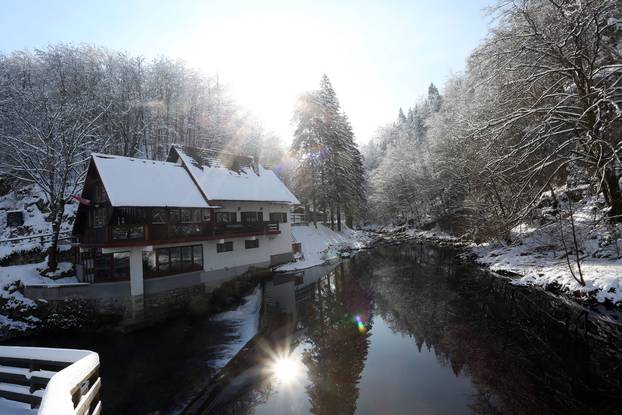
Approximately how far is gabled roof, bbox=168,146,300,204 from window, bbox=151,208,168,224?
337 centimetres

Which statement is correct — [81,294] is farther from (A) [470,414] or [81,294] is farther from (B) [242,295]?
(A) [470,414]

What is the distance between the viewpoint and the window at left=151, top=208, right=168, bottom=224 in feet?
59.4

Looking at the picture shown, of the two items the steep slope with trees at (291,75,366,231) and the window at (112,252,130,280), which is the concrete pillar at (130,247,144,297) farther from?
the steep slope with trees at (291,75,366,231)

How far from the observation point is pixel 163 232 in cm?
1816

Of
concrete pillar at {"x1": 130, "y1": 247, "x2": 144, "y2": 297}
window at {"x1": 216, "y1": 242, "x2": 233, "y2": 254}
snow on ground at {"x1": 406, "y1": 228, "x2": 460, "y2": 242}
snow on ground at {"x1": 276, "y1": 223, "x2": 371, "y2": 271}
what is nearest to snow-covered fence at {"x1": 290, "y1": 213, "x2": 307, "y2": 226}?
snow on ground at {"x1": 276, "y1": 223, "x2": 371, "y2": 271}

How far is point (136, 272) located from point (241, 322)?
6.48 metres

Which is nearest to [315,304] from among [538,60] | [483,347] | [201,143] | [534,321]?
[483,347]

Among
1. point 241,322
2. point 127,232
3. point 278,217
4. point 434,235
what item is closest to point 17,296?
point 127,232

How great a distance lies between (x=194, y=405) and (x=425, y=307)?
39.7ft

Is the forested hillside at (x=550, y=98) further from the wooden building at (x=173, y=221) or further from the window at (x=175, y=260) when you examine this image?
the window at (x=175, y=260)

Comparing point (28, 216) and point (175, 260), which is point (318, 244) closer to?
point (175, 260)

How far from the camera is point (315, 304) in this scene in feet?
59.4

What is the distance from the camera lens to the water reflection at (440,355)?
8688mm

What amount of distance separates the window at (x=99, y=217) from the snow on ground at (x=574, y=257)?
2383 cm
